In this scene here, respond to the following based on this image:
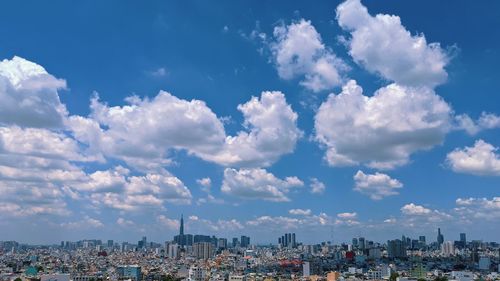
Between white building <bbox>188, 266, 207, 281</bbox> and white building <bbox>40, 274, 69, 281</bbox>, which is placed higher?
white building <bbox>40, 274, 69, 281</bbox>

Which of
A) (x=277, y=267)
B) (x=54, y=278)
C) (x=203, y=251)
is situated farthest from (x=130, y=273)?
(x=203, y=251)

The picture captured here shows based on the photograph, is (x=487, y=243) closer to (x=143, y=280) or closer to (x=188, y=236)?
(x=188, y=236)

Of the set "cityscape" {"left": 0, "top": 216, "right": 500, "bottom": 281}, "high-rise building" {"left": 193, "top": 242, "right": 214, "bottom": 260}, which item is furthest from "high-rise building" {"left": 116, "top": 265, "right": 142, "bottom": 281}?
"high-rise building" {"left": 193, "top": 242, "right": 214, "bottom": 260}

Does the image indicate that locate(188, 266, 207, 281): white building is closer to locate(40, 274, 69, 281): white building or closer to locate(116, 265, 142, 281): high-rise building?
locate(116, 265, 142, 281): high-rise building

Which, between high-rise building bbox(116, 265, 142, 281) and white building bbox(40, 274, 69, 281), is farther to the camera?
high-rise building bbox(116, 265, 142, 281)

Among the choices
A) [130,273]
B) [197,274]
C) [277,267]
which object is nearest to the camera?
[197,274]

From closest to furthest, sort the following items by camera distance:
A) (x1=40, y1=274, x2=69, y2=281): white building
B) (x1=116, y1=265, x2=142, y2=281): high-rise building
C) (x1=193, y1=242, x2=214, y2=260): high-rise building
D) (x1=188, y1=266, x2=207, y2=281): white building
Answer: (x1=40, y1=274, x2=69, y2=281): white building < (x1=188, y1=266, x2=207, y2=281): white building < (x1=116, y1=265, x2=142, y2=281): high-rise building < (x1=193, y1=242, x2=214, y2=260): high-rise building

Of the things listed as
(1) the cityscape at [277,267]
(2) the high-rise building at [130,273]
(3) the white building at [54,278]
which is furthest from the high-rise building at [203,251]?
(3) the white building at [54,278]

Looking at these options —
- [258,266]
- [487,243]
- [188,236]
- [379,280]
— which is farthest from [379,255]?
[188,236]

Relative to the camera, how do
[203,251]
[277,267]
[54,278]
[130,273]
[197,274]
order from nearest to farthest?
[54,278] < [197,274] < [130,273] < [277,267] < [203,251]

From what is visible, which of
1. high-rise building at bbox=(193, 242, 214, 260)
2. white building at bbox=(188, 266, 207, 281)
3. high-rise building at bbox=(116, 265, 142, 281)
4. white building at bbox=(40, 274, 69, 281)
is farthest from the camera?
high-rise building at bbox=(193, 242, 214, 260)

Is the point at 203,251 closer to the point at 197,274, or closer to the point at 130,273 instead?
the point at 130,273
